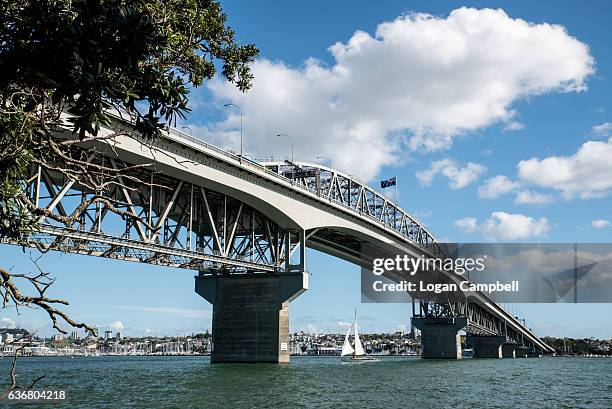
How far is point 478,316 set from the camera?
157875 millimetres

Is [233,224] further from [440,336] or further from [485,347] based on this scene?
[485,347]

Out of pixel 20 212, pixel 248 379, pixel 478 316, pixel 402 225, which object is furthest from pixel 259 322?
pixel 478 316

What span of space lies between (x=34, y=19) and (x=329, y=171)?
74.0 meters

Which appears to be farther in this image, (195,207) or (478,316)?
(478,316)

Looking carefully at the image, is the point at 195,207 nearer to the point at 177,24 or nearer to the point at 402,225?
the point at 177,24

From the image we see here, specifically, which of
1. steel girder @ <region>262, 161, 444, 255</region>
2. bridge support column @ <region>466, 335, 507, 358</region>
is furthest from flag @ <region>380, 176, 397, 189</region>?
bridge support column @ <region>466, 335, 507, 358</region>

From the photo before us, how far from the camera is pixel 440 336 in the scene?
137 meters

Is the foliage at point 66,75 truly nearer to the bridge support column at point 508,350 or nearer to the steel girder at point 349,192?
the steel girder at point 349,192

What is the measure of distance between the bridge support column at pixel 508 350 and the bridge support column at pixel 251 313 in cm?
13195

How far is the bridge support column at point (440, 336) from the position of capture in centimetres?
13438

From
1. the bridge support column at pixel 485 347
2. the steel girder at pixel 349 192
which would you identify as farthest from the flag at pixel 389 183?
the bridge support column at pixel 485 347

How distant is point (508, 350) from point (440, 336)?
202 feet

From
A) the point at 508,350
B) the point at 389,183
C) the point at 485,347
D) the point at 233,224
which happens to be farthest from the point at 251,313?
the point at 508,350

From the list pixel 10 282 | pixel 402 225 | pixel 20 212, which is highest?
pixel 402 225
